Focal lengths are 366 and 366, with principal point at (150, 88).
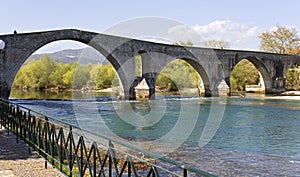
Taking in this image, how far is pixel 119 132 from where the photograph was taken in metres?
16.5

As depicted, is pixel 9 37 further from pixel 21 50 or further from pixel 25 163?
pixel 25 163

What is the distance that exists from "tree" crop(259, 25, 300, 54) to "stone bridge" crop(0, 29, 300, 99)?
22.6 ft

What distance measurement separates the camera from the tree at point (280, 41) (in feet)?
207

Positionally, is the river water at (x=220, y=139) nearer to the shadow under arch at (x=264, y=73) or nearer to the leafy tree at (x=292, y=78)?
the shadow under arch at (x=264, y=73)

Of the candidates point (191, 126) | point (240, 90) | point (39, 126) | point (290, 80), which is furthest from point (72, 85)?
point (39, 126)

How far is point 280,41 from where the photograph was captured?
6444 cm

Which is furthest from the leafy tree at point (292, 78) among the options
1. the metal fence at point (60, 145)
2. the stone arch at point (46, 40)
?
the metal fence at point (60, 145)

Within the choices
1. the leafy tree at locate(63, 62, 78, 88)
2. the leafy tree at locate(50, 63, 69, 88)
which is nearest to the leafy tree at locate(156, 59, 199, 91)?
the leafy tree at locate(63, 62, 78, 88)

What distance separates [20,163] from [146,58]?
114 feet

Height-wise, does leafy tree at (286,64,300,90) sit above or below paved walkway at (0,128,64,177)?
above

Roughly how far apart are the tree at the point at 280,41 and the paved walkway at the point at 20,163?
2362 inches

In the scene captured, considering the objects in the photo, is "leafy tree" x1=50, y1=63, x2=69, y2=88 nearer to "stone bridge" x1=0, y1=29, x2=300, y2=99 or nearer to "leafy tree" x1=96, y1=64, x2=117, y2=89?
"leafy tree" x1=96, y1=64, x2=117, y2=89

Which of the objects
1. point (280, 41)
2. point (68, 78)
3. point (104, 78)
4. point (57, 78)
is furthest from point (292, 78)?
point (57, 78)

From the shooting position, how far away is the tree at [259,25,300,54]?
63.0m
